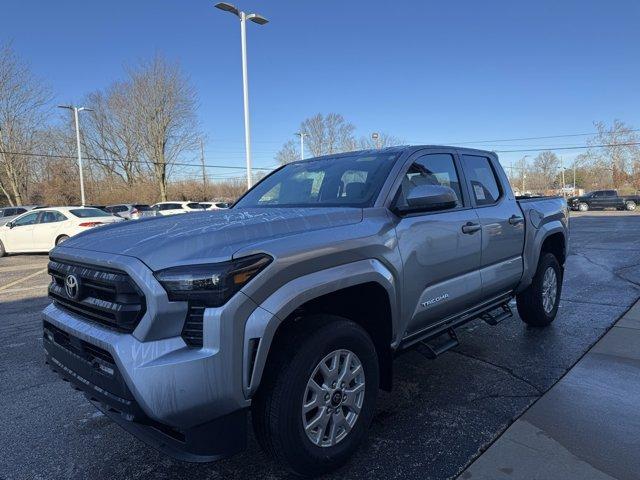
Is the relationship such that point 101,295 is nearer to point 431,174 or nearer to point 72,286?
point 72,286

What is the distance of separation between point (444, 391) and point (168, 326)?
2448 millimetres

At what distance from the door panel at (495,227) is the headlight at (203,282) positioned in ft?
7.89

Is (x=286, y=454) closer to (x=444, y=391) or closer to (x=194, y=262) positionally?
(x=194, y=262)

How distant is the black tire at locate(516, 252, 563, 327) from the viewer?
5000 mm

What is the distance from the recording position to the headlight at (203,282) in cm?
209

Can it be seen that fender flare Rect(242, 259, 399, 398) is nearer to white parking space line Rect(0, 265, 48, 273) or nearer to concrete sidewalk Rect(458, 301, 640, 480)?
concrete sidewalk Rect(458, 301, 640, 480)

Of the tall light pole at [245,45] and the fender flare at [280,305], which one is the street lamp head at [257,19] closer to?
the tall light pole at [245,45]

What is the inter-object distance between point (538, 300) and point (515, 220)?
3.99 ft

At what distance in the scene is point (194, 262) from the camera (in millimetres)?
2135

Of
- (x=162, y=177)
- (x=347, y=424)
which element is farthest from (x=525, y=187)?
(x=347, y=424)

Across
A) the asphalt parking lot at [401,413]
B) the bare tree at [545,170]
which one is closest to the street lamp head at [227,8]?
the asphalt parking lot at [401,413]

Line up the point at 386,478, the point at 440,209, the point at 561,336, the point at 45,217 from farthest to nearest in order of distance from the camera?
1. the point at 45,217
2. the point at 561,336
3. the point at 440,209
4. the point at 386,478

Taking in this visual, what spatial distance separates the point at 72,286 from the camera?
2.53 metres

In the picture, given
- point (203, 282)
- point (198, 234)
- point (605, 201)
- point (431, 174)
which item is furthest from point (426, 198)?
point (605, 201)
